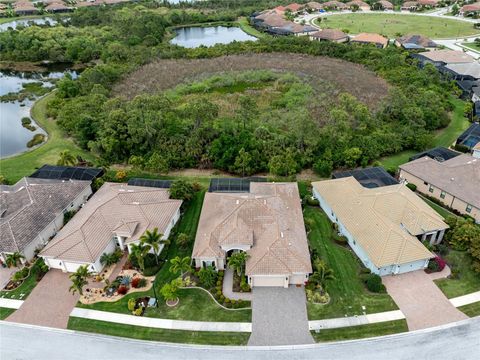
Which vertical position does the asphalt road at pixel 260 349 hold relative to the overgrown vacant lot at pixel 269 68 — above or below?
below

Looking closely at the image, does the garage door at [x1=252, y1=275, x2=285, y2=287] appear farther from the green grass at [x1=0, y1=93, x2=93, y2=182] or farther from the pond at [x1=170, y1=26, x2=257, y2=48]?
the pond at [x1=170, y1=26, x2=257, y2=48]

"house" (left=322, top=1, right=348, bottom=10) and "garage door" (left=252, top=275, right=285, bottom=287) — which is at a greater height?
"house" (left=322, top=1, right=348, bottom=10)

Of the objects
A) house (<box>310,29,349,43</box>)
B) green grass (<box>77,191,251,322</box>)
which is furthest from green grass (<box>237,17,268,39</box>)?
green grass (<box>77,191,251,322</box>)

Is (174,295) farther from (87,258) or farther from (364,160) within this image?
(364,160)

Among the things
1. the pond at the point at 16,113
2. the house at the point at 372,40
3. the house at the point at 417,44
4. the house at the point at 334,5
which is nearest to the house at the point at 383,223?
the pond at the point at 16,113

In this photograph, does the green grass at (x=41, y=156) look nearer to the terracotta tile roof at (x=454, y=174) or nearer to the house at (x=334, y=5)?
the terracotta tile roof at (x=454, y=174)

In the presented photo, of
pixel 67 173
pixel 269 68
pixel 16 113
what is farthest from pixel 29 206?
pixel 269 68
